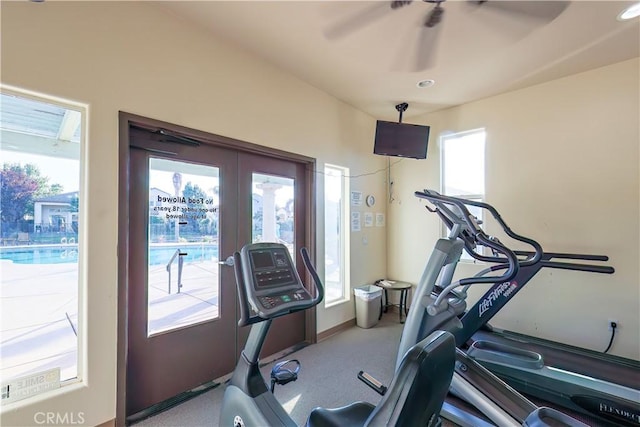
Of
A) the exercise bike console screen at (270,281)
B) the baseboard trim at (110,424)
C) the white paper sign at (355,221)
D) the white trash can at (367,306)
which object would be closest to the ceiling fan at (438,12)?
the exercise bike console screen at (270,281)

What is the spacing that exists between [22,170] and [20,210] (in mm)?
237

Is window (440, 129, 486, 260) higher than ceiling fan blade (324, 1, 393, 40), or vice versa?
ceiling fan blade (324, 1, 393, 40)

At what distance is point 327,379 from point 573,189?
3.16 meters

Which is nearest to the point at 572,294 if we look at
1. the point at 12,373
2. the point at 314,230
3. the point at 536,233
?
the point at 536,233

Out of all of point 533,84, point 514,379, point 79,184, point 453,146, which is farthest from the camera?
point 453,146

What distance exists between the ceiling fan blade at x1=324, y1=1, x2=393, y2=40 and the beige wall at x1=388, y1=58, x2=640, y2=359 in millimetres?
2224

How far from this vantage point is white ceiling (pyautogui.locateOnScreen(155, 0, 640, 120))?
2154 mm

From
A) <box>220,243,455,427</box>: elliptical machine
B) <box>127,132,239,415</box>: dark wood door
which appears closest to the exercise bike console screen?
<box>220,243,455,427</box>: elliptical machine

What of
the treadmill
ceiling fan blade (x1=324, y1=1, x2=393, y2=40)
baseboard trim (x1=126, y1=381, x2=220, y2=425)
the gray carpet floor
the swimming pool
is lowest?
the gray carpet floor

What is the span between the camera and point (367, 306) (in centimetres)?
384

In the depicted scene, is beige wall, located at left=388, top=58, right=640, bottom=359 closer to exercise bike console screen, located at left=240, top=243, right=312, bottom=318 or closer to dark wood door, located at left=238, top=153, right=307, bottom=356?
dark wood door, located at left=238, top=153, right=307, bottom=356

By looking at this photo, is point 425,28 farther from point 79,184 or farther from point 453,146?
point 79,184

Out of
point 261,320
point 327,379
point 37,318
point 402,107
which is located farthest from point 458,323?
point 402,107

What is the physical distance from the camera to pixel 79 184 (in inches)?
74.8
